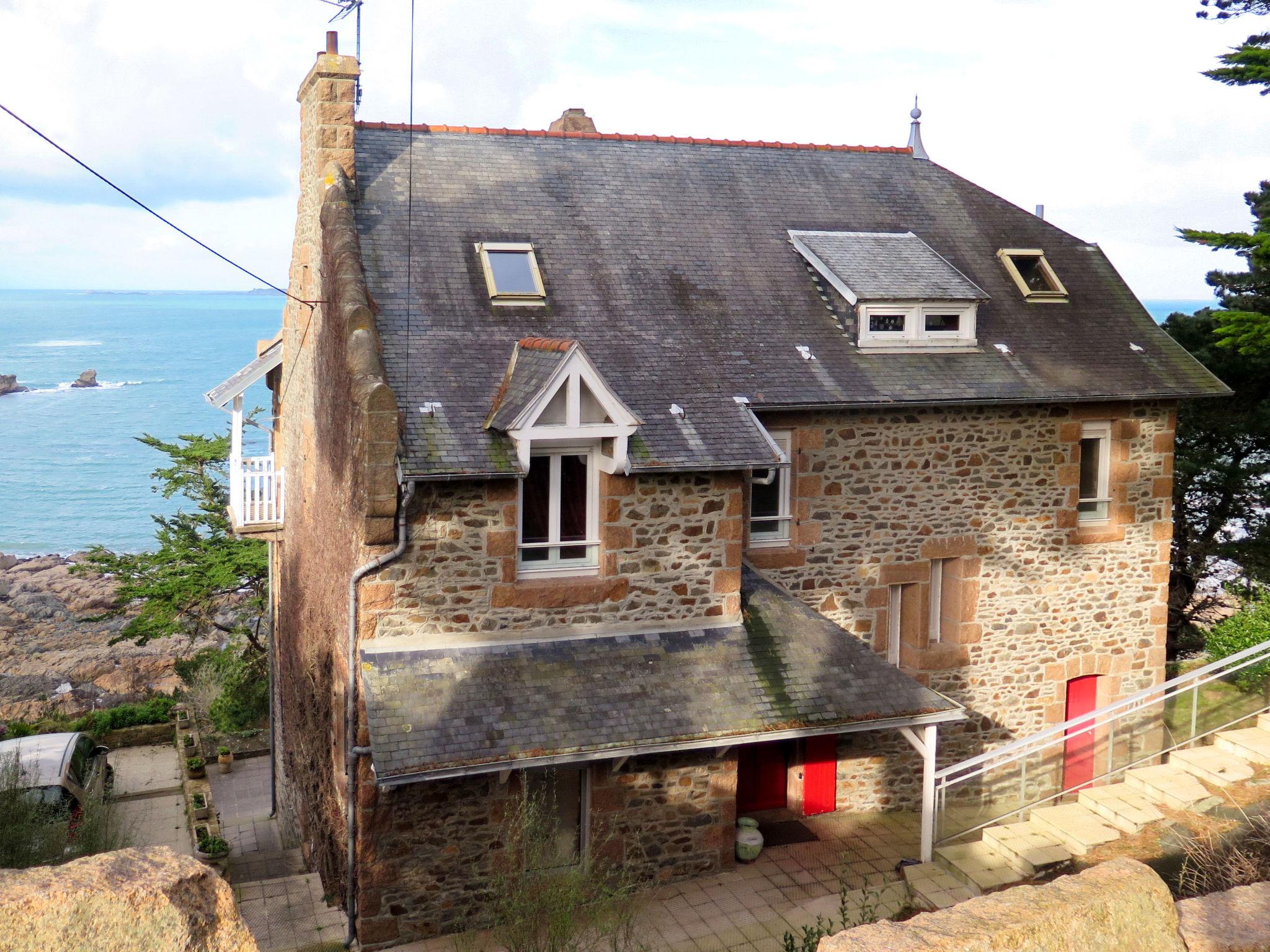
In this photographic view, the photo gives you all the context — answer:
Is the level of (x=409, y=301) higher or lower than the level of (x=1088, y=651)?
higher

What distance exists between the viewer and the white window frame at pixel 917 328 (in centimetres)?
1389

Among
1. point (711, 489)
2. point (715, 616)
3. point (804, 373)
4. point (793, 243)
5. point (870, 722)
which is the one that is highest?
point (793, 243)

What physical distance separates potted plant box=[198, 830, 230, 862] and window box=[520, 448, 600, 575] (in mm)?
5985

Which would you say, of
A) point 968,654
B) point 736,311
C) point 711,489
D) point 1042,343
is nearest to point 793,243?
point 736,311

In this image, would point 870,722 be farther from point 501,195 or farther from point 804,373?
point 501,195

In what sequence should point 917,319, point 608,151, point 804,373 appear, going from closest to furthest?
1. point 804,373
2. point 917,319
3. point 608,151

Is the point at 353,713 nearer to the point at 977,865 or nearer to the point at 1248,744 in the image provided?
the point at 977,865

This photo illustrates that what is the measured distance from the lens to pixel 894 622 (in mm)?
14453

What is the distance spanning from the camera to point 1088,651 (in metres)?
15.1

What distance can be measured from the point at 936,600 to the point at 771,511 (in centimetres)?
266

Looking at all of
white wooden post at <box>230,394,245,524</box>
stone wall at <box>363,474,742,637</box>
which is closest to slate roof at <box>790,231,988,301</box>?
stone wall at <box>363,474,742,637</box>

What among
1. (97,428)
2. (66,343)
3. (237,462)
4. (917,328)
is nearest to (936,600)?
(917,328)

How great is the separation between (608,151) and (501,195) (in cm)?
211

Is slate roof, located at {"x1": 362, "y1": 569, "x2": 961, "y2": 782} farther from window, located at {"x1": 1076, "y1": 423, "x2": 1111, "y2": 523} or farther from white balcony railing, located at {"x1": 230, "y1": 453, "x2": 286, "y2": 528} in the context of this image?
white balcony railing, located at {"x1": 230, "y1": 453, "x2": 286, "y2": 528}
